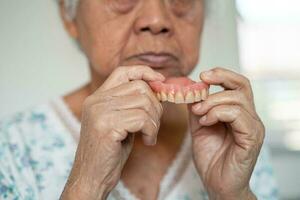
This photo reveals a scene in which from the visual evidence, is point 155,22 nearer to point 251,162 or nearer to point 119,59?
point 119,59

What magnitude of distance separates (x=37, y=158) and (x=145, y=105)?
0.43m

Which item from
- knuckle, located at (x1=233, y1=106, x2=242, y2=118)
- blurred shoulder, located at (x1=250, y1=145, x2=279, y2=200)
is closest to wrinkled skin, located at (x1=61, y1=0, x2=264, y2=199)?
knuckle, located at (x1=233, y1=106, x2=242, y2=118)

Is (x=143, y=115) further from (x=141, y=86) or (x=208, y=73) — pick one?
(x=208, y=73)

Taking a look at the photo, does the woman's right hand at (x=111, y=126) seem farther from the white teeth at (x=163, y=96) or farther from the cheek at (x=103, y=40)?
the cheek at (x=103, y=40)

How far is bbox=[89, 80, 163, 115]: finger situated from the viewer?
2.72 ft

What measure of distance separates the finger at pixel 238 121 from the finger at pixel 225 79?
0.17ft

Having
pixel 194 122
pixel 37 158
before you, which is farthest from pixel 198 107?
pixel 37 158

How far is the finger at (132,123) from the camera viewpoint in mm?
808

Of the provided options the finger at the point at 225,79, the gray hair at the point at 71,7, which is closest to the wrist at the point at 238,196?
the finger at the point at 225,79

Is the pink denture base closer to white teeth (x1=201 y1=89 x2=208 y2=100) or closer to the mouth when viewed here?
white teeth (x1=201 y1=89 x2=208 y2=100)

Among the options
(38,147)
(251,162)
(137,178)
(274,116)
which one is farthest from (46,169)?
(274,116)

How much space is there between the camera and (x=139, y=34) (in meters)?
1.04

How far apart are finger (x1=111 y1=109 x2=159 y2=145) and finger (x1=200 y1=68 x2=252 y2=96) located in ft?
0.48

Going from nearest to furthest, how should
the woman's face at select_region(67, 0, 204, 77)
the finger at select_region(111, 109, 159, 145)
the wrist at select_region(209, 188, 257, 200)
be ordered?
the finger at select_region(111, 109, 159, 145) → the wrist at select_region(209, 188, 257, 200) → the woman's face at select_region(67, 0, 204, 77)
